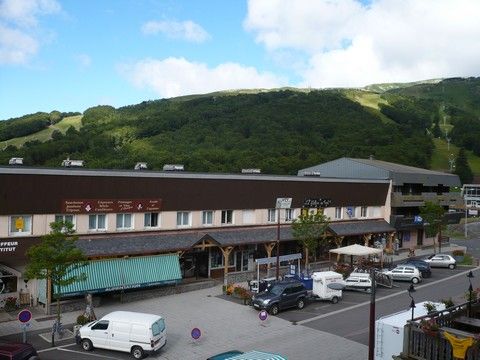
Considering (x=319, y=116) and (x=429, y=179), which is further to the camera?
(x=319, y=116)

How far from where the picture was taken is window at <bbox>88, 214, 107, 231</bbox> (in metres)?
32.6

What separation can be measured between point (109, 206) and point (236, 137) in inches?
4019

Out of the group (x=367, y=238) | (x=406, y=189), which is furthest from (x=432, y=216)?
(x=367, y=238)

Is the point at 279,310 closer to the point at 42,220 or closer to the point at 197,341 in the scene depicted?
the point at 197,341

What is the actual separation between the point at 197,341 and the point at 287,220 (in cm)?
2186

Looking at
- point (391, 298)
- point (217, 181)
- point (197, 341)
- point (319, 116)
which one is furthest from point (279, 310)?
point (319, 116)

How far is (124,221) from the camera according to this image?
112ft

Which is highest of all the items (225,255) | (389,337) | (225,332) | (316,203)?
(316,203)

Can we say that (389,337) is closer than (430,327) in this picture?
No

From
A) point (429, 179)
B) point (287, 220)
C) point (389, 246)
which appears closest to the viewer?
point (287, 220)

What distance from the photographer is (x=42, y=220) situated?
98.8 ft

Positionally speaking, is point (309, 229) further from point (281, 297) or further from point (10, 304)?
point (10, 304)

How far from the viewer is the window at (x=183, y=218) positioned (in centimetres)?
3731

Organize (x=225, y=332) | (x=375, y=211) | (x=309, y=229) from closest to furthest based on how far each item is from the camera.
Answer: (x=225, y=332), (x=309, y=229), (x=375, y=211)
